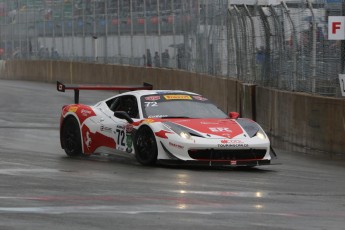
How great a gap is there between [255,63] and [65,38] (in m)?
30.4

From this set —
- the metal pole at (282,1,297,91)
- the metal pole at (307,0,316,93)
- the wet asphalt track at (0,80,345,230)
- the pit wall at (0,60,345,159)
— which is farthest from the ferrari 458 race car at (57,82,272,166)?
the metal pole at (282,1,297,91)

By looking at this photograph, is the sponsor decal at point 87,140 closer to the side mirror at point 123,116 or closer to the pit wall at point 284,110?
the side mirror at point 123,116

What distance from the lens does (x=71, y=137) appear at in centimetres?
1636

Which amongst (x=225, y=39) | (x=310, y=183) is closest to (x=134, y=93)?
(x=310, y=183)

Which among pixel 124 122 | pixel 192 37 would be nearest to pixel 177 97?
pixel 124 122

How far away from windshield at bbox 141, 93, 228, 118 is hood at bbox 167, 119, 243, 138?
387mm

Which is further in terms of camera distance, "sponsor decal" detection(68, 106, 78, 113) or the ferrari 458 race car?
"sponsor decal" detection(68, 106, 78, 113)

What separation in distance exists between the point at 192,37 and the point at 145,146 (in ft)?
59.6

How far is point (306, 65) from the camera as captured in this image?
63.4ft

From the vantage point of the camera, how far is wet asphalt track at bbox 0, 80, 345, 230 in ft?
27.5

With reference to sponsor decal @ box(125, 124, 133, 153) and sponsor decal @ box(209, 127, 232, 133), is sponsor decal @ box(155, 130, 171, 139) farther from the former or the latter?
sponsor decal @ box(125, 124, 133, 153)

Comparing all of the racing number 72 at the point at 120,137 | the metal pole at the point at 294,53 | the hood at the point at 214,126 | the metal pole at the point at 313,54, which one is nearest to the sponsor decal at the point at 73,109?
the racing number 72 at the point at 120,137

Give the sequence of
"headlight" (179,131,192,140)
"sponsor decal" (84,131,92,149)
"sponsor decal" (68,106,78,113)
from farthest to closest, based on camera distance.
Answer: "sponsor decal" (68,106,78,113)
"sponsor decal" (84,131,92,149)
"headlight" (179,131,192,140)

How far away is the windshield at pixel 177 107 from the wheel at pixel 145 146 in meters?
0.42
